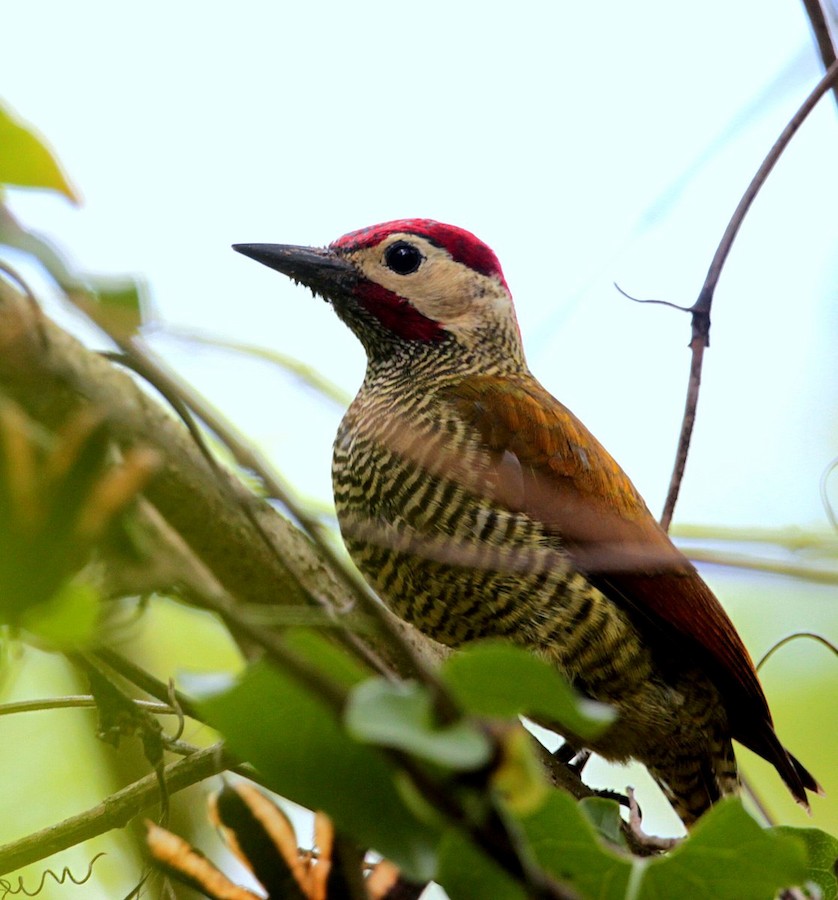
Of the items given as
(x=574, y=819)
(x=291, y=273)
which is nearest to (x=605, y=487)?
(x=291, y=273)

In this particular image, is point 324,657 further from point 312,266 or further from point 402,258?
point 402,258

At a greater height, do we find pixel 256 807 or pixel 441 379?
pixel 256 807

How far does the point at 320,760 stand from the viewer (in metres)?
0.85

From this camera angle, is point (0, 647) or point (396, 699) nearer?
point (396, 699)

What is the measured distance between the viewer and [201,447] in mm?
1110

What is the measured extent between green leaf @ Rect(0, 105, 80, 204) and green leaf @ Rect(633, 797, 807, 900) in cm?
81

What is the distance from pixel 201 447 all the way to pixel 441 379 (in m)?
2.48

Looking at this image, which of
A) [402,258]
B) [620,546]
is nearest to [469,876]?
[620,546]

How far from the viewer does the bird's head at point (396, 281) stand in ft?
12.2

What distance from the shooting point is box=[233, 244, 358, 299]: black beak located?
365cm

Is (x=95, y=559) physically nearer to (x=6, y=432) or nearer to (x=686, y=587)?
(x=6, y=432)

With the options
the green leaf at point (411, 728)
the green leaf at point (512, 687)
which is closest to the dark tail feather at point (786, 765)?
the green leaf at point (512, 687)

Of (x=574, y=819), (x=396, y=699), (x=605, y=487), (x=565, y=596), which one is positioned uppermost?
(x=396, y=699)

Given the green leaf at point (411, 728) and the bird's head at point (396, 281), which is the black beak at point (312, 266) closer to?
the bird's head at point (396, 281)
